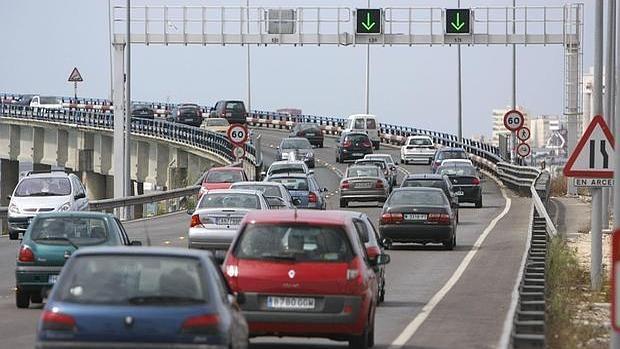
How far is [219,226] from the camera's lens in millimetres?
31828

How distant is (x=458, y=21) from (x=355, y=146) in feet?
59.6

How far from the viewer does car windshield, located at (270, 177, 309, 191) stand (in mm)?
48344

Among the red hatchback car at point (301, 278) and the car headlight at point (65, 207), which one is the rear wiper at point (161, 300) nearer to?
the red hatchback car at point (301, 278)

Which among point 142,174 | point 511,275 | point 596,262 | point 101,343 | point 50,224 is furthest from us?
point 142,174

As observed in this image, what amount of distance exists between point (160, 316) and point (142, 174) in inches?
3267

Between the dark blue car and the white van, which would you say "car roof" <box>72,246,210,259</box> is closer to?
the dark blue car

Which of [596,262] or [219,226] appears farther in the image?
[219,226]

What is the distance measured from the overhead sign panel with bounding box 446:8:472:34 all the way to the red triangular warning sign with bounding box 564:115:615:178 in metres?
43.3

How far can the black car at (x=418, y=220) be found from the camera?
37.1m

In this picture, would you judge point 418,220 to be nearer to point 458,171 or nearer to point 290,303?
point 290,303

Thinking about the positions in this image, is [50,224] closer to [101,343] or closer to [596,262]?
[596,262]

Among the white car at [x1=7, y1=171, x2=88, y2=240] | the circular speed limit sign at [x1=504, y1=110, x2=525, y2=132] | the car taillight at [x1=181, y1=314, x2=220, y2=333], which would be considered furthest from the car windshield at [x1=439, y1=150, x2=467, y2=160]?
the car taillight at [x1=181, y1=314, x2=220, y2=333]

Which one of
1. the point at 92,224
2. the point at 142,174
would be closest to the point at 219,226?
the point at 92,224

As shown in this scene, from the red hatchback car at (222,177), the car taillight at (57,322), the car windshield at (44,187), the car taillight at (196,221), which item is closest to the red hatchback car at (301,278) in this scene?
the car taillight at (57,322)
